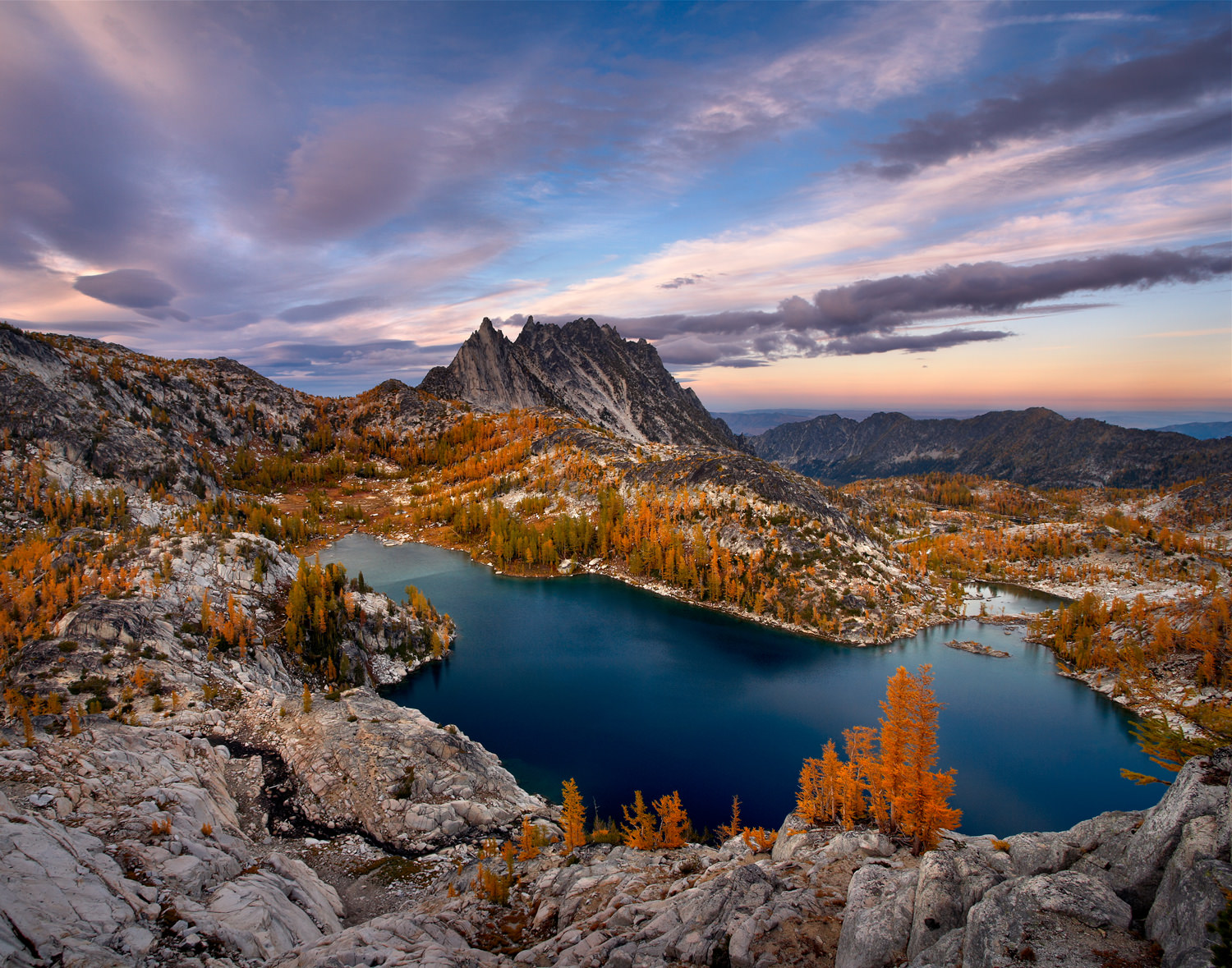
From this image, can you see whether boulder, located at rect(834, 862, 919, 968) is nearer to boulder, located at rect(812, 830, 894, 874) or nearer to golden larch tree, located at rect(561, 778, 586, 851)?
boulder, located at rect(812, 830, 894, 874)

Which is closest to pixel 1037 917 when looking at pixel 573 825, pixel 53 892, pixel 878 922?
pixel 878 922

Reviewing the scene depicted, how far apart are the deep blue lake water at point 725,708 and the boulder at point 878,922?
101ft

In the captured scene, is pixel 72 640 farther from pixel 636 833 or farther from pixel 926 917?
pixel 926 917

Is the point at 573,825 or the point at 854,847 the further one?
the point at 573,825

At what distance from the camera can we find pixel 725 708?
204ft

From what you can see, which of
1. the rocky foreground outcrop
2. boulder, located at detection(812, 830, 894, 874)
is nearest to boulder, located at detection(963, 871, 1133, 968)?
the rocky foreground outcrop

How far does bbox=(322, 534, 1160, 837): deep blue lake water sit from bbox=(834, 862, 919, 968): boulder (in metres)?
30.7

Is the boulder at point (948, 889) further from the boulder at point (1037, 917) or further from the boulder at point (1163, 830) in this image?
the boulder at point (1163, 830)

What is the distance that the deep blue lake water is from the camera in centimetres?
4794

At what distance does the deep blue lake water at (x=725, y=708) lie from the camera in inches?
1887

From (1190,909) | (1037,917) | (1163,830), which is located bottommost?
(1037,917)

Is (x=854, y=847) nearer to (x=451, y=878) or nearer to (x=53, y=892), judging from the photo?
(x=451, y=878)

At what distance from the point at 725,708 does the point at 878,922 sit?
5029 centimetres

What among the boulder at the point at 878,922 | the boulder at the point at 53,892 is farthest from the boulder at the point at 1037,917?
the boulder at the point at 53,892
